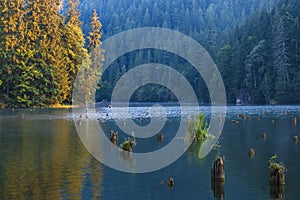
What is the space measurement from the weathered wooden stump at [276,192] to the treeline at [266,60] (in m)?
94.8

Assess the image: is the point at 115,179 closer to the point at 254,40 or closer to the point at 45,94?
the point at 45,94

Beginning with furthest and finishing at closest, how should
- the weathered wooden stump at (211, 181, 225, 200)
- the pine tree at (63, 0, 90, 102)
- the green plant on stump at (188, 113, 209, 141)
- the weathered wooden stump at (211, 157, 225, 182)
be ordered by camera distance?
the pine tree at (63, 0, 90, 102)
the green plant on stump at (188, 113, 209, 141)
the weathered wooden stump at (211, 157, 225, 182)
the weathered wooden stump at (211, 181, 225, 200)

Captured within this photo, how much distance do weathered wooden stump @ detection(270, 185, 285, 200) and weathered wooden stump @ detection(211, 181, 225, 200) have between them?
2.13 metres

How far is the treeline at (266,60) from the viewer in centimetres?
11431

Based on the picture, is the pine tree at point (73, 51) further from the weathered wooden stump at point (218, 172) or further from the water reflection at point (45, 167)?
the weathered wooden stump at point (218, 172)

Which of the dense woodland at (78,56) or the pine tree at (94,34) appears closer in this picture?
the dense woodland at (78,56)

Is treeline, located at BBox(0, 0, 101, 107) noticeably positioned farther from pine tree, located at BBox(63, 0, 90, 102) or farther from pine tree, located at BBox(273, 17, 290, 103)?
pine tree, located at BBox(273, 17, 290, 103)

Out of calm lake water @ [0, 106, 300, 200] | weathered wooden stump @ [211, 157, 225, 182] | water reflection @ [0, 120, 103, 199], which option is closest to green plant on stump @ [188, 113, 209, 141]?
calm lake water @ [0, 106, 300, 200]

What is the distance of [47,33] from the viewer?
95.4m

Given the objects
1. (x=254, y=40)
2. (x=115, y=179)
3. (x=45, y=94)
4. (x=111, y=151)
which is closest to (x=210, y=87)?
(x=254, y=40)

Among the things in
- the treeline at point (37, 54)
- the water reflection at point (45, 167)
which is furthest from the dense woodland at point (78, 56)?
the water reflection at point (45, 167)

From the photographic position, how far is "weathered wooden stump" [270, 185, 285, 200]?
18.9m

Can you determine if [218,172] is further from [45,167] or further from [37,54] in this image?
[37,54]

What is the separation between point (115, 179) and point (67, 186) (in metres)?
2.84
